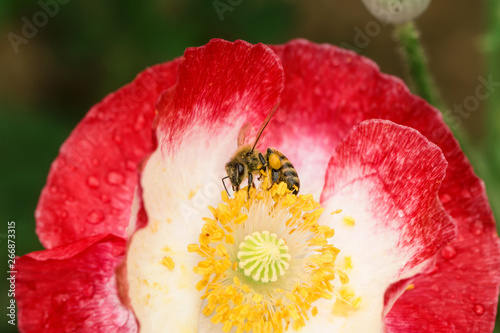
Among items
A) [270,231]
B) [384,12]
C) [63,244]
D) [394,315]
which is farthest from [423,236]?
[63,244]

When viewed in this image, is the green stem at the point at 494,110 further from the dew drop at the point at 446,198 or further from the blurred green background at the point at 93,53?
the dew drop at the point at 446,198

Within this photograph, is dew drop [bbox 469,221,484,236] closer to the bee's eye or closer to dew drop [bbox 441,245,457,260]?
dew drop [bbox 441,245,457,260]

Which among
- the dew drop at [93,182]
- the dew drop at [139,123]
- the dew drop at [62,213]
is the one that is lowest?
the dew drop at [62,213]

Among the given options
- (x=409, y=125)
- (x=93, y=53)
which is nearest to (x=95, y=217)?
(x=409, y=125)

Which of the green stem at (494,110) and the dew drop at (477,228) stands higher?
the green stem at (494,110)

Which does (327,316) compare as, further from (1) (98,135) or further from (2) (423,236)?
(1) (98,135)

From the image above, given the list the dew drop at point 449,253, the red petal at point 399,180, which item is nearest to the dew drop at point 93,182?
the red petal at point 399,180

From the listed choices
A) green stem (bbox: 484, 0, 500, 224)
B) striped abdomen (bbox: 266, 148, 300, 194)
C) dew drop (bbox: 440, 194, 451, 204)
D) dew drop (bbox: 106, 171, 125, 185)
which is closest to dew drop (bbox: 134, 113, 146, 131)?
dew drop (bbox: 106, 171, 125, 185)

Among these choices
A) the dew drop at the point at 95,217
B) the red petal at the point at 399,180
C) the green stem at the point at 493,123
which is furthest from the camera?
the green stem at the point at 493,123

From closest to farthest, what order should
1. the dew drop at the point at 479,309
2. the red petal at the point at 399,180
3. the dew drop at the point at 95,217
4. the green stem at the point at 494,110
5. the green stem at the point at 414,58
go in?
1. the red petal at the point at 399,180
2. the dew drop at the point at 479,309
3. the dew drop at the point at 95,217
4. the green stem at the point at 414,58
5. the green stem at the point at 494,110
